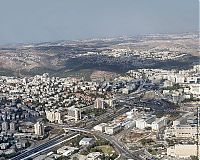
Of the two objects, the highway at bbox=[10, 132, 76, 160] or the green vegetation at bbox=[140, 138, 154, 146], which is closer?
the highway at bbox=[10, 132, 76, 160]

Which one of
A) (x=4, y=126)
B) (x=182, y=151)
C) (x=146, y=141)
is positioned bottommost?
(x=4, y=126)

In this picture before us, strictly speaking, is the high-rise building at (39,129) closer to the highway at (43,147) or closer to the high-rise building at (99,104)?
the highway at (43,147)

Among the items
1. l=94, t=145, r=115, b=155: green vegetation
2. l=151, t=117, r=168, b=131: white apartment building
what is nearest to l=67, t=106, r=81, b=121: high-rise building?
l=151, t=117, r=168, b=131: white apartment building

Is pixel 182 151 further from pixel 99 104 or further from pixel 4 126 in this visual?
pixel 99 104

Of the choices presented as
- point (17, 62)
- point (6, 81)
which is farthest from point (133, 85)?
point (17, 62)

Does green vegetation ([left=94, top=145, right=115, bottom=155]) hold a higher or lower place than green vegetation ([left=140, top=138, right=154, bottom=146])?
lower

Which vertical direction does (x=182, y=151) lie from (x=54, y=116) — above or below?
above

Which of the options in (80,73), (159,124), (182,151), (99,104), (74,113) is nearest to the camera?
(182,151)

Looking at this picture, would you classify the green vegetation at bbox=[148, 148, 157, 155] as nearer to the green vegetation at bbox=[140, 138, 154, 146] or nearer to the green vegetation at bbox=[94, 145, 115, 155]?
the green vegetation at bbox=[140, 138, 154, 146]

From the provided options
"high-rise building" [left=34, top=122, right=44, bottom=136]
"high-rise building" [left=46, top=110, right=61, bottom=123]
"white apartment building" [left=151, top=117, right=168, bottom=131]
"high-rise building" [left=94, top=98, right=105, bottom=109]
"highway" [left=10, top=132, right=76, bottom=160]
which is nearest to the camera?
"highway" [left=10, top=132, right=76, bottom=160]

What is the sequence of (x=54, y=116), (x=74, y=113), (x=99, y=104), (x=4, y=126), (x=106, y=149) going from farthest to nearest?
(x=99, y=104) < (x=74, y=113) < (x=54, y=116) < (x=4, y=126) < (x=106, y=149)

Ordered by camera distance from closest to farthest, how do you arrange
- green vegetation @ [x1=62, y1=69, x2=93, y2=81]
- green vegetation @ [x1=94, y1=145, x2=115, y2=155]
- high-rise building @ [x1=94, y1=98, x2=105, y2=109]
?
1. green vegetation @ [x1=94, y1=145, x2=115, y2=155]
2. high-rise building @ [x1=94, y1=98, x2=105, y2=109]
3. green vegetation @ [x1=62, y1=69, x2=93, y2=81]

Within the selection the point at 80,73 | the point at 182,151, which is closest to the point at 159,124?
the point at 182,151

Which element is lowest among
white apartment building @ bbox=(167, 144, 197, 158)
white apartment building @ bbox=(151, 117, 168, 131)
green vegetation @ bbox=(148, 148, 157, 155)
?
green vegetation @ bbox=(148, 148, 157, 155)
